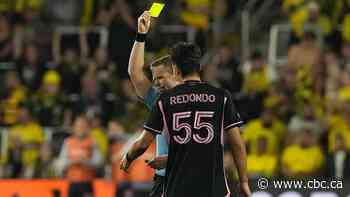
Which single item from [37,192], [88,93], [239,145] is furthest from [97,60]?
[239,145]

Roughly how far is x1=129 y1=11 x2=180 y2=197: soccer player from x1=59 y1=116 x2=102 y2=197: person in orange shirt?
5701 mm

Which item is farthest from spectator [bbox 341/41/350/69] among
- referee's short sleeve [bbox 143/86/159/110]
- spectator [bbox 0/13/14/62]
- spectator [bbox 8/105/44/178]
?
referee's short sleeve [bbox 143/86/159/110]

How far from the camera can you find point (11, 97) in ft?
54.4

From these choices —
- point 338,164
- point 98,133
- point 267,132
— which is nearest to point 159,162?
point 338,164

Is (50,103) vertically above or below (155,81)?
above

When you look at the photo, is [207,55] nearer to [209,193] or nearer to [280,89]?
[280,89]

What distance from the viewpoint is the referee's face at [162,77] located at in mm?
8102

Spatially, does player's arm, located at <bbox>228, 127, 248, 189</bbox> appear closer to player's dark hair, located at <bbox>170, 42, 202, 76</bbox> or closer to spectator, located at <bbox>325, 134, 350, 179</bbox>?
player's dark hair, located at <bbox>170, 42, 202, 76</bbox>

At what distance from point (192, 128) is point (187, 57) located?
490 mm

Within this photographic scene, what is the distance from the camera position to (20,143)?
15.7 metres

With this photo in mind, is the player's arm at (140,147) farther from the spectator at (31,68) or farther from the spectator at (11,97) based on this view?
the spectator at (31,68)

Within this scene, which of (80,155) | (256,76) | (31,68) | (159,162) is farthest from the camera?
(31,68)

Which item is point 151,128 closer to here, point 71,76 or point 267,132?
point 267,132

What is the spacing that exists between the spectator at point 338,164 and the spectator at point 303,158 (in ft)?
0.43
